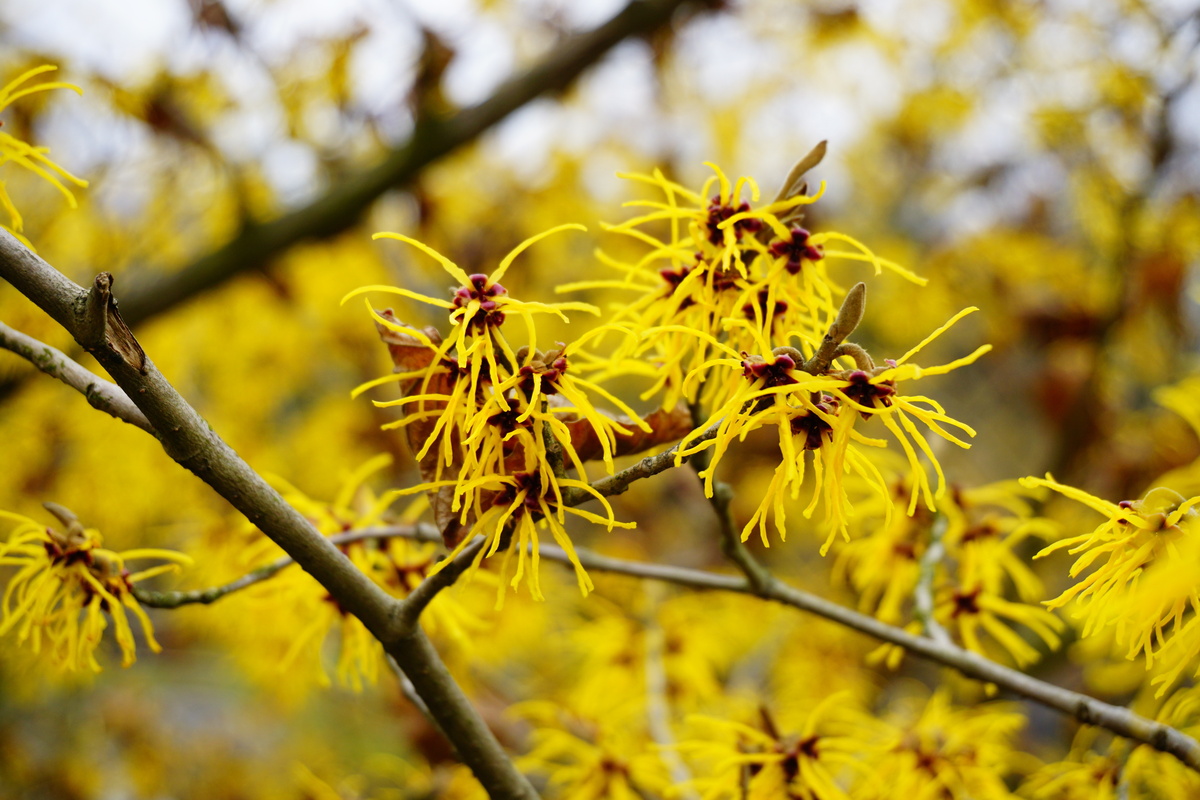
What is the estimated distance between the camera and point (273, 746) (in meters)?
3.90

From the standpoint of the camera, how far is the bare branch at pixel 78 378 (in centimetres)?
66

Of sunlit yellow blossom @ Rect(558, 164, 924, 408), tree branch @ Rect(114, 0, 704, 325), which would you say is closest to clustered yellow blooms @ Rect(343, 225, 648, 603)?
sunlit yellow blossom @ Rect(558, 164, 924, 408)

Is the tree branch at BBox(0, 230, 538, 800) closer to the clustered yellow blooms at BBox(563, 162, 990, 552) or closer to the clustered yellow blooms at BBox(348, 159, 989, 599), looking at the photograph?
the clustered yellow blooms at BBox(348, 159, 989, 599)

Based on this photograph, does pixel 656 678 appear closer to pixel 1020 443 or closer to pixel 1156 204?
pixel 1156 204

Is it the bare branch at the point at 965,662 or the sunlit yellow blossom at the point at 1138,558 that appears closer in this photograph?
the sunlit yellow blossom at the point at 1138,558

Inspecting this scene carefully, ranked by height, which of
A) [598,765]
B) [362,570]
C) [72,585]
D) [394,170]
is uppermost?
[394,170]

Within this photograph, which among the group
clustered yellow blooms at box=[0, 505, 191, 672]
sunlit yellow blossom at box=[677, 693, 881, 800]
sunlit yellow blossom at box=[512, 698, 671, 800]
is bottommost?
sunlit yellow blossom at box=[677, 693, 881, 800]

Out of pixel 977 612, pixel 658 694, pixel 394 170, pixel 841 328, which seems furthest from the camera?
pixel 394 170

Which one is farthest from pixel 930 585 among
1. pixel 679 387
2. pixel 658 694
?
pixel 658 694

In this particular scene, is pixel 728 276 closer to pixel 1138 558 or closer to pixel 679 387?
pixel 679 387

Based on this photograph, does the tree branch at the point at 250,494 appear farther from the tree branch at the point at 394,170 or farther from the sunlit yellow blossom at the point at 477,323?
the tree branch at the point at 394,170

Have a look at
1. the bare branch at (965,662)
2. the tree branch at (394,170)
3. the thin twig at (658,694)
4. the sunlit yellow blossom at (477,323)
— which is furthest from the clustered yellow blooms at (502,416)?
the tree branch at (394,170)

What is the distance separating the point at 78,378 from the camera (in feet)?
2.21

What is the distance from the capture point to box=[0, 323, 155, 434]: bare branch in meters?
0.66
